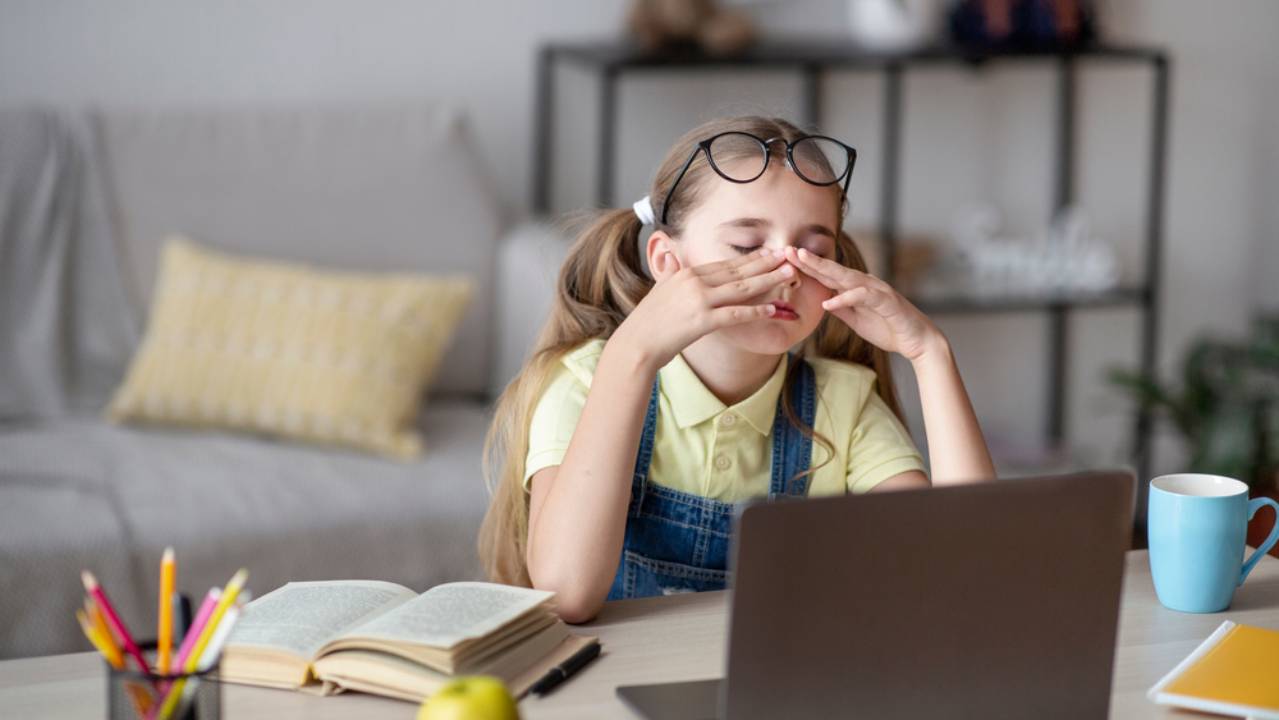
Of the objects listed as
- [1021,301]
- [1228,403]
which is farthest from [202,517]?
[1228,403]

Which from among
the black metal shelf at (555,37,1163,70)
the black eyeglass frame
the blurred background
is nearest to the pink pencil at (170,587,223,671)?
the black eyeglass frame

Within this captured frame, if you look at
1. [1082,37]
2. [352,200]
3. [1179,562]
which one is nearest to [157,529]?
[352,200]

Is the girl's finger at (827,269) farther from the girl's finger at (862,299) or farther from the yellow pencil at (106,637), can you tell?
the yellow pencil at (106,637)

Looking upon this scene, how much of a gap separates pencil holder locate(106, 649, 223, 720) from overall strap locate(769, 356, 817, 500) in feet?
2.26

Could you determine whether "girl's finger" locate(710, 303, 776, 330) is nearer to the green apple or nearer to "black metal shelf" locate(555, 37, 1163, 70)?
the green apple

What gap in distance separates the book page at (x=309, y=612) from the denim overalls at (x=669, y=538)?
312 mm

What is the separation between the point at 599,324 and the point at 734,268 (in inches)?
9.9

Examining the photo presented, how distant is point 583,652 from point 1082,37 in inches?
96.3

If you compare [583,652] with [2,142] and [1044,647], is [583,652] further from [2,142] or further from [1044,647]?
[2,142]

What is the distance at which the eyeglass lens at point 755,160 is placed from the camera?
130 centimetres

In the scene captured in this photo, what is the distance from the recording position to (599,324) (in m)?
1.42

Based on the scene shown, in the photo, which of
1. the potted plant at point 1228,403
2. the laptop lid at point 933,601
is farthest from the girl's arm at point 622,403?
the potted plant at point 1228,403

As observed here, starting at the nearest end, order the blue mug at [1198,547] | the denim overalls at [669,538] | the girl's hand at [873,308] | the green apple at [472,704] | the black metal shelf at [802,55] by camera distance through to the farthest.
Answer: the green apple at [472,704]
the blue mug at [1198,547]
the girl's hand at [873,308]
the denim overalls at [669,538]
the black metal shelf at [802,55]

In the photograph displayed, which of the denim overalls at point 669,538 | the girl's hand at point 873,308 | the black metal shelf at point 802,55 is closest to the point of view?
the girl's hand at point 873,308
